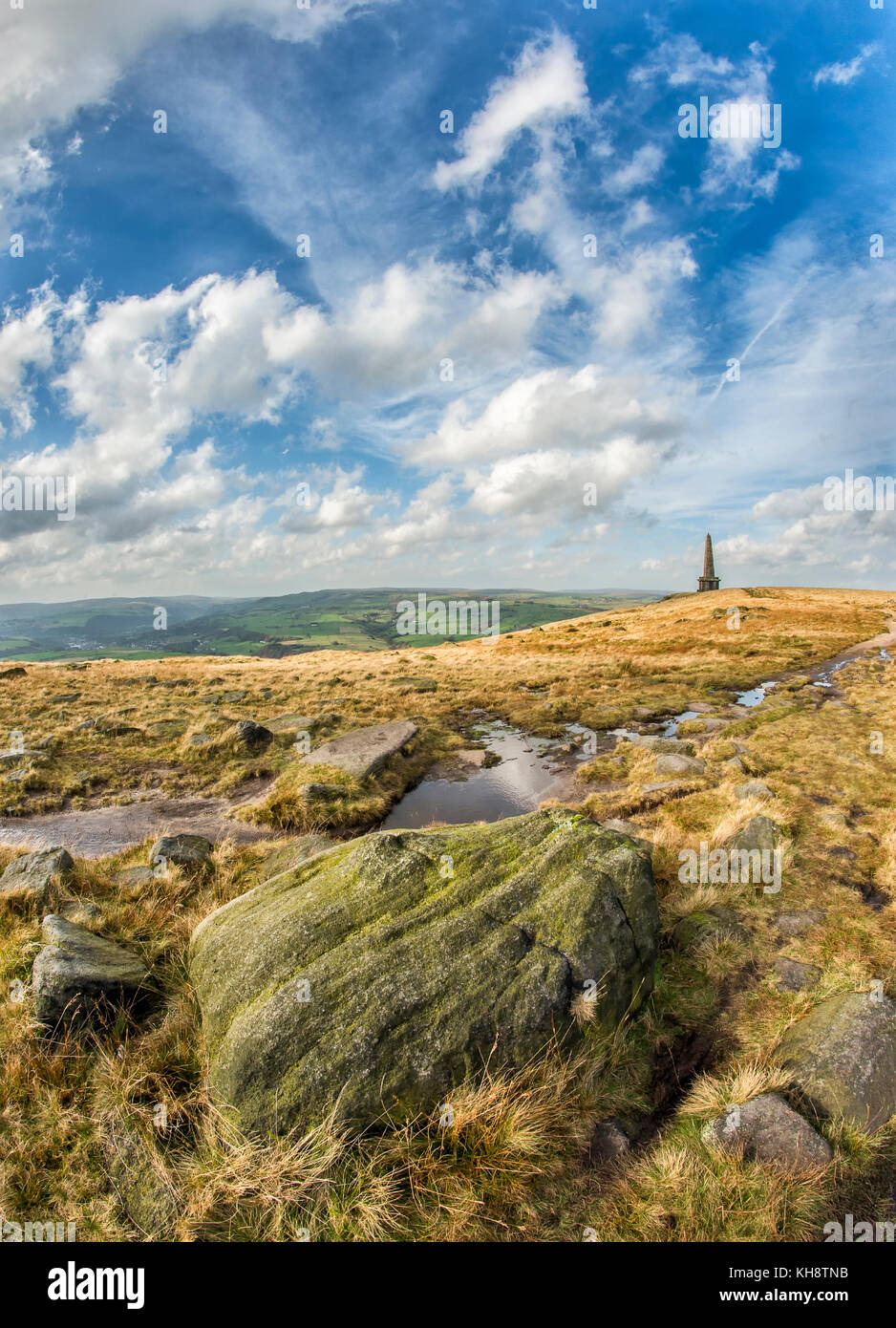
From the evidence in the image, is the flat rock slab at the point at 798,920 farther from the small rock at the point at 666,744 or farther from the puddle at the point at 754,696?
the puddle at the point at 754,696

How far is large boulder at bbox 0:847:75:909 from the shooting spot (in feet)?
29.6

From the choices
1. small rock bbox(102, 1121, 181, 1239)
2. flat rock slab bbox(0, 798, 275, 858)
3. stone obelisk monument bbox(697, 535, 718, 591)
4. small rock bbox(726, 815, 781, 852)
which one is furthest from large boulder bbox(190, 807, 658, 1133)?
stone obelisk monument bbox(697, 535, 718, 591)

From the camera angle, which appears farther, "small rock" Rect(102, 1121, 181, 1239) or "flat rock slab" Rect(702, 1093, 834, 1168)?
"flat rock slab" Rect(702, 1093, 834, 1168)

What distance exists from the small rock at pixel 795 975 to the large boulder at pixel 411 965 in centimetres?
208

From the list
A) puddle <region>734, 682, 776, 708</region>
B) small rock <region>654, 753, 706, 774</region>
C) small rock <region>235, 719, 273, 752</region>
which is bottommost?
small rock <region>654, 753, 706, 774</region>

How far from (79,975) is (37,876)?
14.3 ft

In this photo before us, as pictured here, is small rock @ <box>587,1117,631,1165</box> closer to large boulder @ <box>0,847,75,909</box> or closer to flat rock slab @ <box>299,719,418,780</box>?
large boulder @ <box>0,847,75,909</box>

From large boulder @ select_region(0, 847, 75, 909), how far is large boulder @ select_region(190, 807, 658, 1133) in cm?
333

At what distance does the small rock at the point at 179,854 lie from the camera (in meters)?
11.2

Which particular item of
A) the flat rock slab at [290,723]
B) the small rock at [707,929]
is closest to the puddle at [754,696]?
the small rock at [707,929]

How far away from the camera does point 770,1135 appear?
16.9 feet
